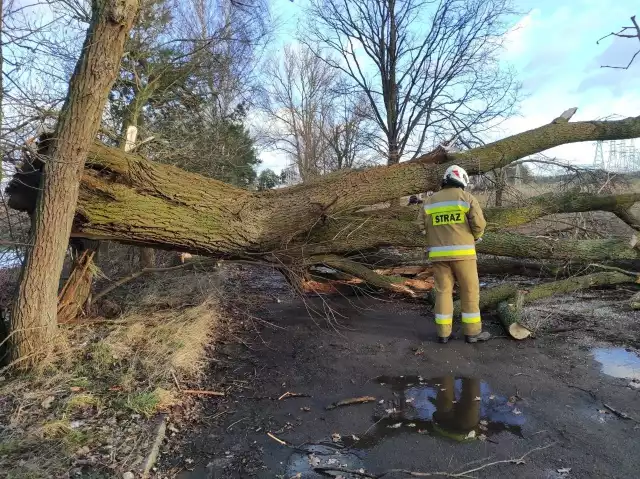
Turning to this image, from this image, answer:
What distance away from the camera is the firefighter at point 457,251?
504cm

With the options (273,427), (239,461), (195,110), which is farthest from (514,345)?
(195,110)

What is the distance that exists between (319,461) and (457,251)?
9.33ft

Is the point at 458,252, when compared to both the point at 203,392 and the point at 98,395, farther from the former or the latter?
the point at 98,395

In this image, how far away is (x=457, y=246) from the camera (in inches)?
200

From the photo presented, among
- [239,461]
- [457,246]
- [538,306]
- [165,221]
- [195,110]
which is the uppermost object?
[195,110]

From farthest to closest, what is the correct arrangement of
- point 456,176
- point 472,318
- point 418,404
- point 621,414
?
point 456,176
point 472,318
point 418,404
point 621,414

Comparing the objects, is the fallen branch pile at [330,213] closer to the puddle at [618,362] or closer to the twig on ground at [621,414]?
the puddle at [618,362]

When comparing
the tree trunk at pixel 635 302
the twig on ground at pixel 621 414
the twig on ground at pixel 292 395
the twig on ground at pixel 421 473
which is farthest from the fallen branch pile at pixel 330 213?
the twig on ground at pixel 421 473

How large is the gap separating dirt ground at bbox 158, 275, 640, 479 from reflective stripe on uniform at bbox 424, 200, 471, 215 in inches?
56.8

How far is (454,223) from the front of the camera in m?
5.10

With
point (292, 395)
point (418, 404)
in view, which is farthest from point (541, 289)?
point (292, 395)

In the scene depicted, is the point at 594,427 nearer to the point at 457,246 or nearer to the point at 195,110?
the point at 457,246

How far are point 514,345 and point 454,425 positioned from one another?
6.42 ft

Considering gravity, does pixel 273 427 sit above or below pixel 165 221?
below
